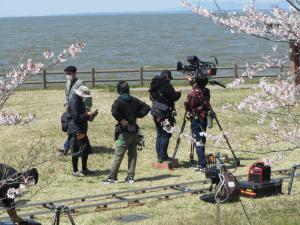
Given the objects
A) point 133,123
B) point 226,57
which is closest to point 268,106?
point 133,123

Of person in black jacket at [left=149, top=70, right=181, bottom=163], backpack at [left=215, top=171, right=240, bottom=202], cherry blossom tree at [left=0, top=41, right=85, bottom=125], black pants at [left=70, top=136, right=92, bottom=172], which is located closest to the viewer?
cherry blossom tree at [left=0, top=41, right=85, bottom=125]

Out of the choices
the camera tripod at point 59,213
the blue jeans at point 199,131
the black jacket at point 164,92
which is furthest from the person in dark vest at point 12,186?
the black jacket at point 164,92

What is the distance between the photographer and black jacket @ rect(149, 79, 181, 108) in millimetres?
12727

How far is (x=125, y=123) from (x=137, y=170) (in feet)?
5.99

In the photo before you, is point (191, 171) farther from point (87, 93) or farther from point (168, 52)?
point (168, 52)

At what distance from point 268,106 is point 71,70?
5.33 meters

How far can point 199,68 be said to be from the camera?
12.1 m

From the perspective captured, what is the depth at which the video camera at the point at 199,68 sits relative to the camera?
39.3 ft

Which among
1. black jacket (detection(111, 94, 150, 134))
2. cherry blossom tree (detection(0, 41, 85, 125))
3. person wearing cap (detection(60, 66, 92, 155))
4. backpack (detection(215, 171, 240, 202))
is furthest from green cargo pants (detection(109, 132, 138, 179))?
cherry blossom tree (detection(0, 41, 85, 125))

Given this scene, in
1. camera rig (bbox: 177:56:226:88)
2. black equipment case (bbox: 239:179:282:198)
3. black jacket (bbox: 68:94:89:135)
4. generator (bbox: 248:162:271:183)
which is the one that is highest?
camera rig (bbox: 177:56:226:88)

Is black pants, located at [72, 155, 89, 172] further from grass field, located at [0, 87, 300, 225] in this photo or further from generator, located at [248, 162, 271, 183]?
generator, located at [248, 162, 271, 183]

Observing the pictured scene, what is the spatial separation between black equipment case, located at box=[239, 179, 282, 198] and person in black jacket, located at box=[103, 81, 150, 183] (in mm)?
2112

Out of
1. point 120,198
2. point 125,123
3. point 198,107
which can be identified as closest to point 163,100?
point 198,107

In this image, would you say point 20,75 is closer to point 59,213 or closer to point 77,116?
point 59,213
